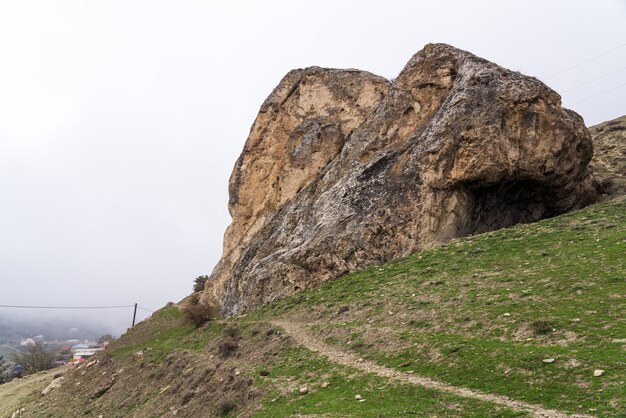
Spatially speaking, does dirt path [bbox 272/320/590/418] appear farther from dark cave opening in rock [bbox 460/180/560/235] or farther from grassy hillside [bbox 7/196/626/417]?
dark cave opening in rock [bbox 460/180/560/235]

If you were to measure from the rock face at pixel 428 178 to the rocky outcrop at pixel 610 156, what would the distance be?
3.29m

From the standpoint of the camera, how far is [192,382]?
75.9ft

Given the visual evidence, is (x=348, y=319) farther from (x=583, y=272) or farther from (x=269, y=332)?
(x=583, y=272)

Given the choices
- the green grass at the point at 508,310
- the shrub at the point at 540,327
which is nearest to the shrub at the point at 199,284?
the green grass at the point at 508,310

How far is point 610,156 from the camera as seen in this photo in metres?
44.8

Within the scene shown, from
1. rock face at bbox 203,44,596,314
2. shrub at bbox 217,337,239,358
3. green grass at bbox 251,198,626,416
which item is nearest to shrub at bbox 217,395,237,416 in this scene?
green grass at bbox 251,198,626,416

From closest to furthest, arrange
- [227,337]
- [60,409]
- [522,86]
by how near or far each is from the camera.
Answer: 1. [227,337]
2. [60,409]
3. [522,86]

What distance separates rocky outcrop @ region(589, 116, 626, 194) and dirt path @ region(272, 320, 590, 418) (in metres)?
30.5

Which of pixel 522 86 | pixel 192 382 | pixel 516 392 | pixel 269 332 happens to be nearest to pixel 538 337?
pixel 516 392

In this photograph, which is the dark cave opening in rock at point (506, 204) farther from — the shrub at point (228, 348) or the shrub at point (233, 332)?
the shrub at point (228, 348)

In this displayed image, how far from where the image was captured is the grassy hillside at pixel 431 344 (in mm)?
12359

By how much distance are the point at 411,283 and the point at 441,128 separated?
46.8 feet

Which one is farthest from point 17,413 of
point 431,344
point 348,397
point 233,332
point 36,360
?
point 36,360

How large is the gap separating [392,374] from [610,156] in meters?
41.3
